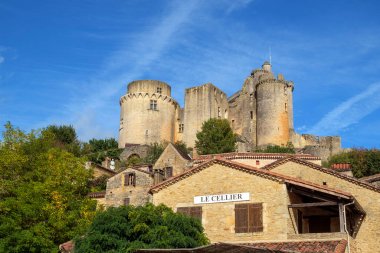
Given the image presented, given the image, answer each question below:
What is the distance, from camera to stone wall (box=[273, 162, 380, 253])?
28.0m

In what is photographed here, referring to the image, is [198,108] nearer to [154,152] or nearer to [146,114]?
[146,114]

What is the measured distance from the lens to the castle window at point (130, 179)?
154 ft

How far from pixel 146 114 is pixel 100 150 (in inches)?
330

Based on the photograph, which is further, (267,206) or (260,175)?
(260,175)

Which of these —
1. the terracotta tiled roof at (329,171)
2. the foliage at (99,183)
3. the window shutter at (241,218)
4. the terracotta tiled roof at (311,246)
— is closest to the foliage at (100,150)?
the foliage at (99,183)

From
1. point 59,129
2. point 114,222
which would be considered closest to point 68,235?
point 114,222

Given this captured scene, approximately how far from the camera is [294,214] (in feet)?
84.6

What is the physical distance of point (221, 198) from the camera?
85.7 feet

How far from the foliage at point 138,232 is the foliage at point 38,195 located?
11254 millimetres

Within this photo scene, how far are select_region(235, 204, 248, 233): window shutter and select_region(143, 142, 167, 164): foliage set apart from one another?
39.1 metres

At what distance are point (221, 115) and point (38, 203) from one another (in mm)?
47739

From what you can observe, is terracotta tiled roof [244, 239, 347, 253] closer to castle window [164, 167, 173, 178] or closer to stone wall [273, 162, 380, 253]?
stone wall [273, 162, 380, 253]

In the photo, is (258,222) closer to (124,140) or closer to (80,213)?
(80,213)

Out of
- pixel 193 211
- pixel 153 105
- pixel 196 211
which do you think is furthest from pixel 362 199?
pixel 153 105
